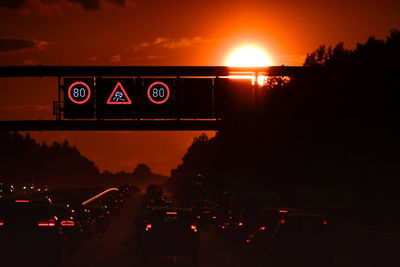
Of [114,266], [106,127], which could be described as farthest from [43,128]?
[114,266]

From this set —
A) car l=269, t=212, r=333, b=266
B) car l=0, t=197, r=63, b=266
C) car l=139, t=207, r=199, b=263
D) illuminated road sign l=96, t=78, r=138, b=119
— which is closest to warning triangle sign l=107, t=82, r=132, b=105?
illuminated road sign l=96, t=78, r=138, b=119

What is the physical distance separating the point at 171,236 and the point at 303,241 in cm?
430

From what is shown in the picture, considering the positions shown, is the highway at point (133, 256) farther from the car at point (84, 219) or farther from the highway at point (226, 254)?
the car at point (84, 219)

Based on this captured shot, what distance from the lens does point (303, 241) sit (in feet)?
72.1

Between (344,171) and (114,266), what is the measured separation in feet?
106

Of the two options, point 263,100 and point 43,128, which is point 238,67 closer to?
point 43,128

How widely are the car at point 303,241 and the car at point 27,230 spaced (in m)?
6.08

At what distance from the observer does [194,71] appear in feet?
143

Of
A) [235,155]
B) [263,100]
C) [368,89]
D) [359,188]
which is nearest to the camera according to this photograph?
[368,89]

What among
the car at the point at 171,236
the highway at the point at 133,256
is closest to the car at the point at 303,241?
the highway at the point at 133,256

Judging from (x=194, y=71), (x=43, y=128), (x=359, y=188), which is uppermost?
(x=194, y=71)

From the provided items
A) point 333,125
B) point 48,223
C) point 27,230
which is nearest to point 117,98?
point 333,125

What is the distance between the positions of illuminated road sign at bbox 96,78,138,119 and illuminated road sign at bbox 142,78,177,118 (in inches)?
24.8

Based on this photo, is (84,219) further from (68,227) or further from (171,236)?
(171,236)
